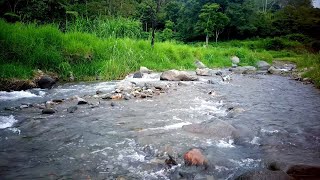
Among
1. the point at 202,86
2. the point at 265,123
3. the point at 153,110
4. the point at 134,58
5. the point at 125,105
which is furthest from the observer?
the point at 134,58

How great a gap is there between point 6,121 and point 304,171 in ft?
18.9

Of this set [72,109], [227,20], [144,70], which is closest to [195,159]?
[72,109]

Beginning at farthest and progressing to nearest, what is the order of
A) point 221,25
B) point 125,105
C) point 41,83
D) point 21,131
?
point 221,25 < point 41,83 < point 125,105 < point 21,131

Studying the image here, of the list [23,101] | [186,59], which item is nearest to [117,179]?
[23,101]

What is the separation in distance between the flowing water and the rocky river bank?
15 millimetres

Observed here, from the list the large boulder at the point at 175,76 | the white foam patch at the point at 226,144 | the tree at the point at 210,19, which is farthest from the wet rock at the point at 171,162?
the tree at the point at 210,19

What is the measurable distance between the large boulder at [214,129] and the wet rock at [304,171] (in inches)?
62.1

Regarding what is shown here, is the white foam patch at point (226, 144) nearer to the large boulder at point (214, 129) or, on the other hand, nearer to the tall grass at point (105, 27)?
the large boulder at point (214, 129)

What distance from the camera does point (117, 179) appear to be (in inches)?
151

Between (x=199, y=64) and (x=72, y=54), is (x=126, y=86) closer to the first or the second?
(x=72, y=54)

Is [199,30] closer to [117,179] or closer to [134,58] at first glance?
[134,58]

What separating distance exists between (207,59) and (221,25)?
18608mm

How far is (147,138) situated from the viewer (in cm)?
539

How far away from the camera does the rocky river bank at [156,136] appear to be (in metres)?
4.10
